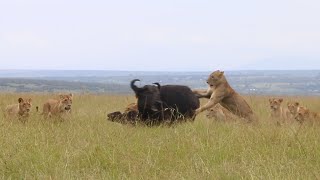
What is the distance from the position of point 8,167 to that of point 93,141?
1.65 metres

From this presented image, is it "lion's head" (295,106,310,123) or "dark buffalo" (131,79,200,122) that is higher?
"dark buffalo" (131,79,200,122)

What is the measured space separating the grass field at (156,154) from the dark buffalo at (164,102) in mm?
906

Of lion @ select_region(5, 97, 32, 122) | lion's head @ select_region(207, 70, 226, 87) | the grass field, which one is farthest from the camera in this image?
lion's head @ select_region(207, 70, 226, 87)

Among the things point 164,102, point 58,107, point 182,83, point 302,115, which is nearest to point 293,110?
point 302,115

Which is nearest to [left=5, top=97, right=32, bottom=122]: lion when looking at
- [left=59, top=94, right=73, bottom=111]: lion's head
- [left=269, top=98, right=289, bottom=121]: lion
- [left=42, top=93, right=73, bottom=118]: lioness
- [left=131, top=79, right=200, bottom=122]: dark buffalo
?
[left=42, top=93, right=73, bottom=118]: lioness

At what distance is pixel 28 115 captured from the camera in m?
10.6

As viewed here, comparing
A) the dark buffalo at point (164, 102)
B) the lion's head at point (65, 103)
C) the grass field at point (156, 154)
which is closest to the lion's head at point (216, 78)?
the dark buffalo at point (164, 102)

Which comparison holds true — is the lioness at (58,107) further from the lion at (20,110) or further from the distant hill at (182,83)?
the distant hill at (182,83)

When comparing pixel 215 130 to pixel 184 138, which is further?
pixel 215 130

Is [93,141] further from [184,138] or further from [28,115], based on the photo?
[28,115]

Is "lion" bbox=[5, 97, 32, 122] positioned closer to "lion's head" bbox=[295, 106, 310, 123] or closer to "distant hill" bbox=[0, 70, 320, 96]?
"distant hill" bbox=[0, 70, 320, 96]

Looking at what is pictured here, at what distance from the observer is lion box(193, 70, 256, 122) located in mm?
11305

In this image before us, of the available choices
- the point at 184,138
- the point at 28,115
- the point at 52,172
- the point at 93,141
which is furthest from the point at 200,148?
the point at 28,115

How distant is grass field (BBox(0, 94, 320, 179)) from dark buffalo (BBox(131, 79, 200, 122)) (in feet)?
2.97
